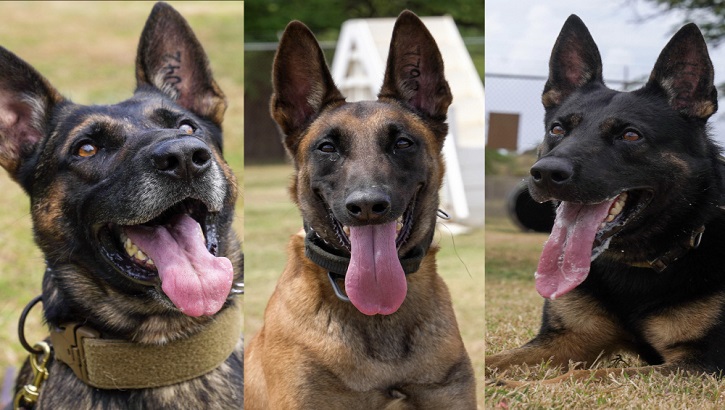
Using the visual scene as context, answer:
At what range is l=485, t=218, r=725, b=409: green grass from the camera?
2637mm

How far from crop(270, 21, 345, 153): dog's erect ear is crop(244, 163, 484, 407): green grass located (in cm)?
29

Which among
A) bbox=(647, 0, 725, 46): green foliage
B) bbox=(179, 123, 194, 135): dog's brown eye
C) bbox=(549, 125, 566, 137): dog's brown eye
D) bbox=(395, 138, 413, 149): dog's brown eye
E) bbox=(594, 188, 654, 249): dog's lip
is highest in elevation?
bbox=(647, 0, 725, 46): green foliage


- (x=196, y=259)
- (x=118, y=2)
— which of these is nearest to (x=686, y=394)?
(x=196, y=259)

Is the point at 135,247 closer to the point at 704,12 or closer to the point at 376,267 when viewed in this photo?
the point at 376,267

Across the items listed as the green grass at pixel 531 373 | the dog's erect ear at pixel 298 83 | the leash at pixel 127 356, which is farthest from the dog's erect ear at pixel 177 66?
the green grass at pixel 531 373

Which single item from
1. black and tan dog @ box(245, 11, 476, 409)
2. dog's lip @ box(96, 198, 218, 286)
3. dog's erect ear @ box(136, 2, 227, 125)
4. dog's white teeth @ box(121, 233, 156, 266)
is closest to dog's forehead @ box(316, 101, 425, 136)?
black and tan dog @ box(245, 11, 476, 409)

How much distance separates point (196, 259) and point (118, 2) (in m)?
2.05

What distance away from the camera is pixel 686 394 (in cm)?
262

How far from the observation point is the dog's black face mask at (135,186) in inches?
101

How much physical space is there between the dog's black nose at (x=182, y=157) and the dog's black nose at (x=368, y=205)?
21.2 inches

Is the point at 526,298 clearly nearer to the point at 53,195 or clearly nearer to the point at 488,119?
the point at 488,119

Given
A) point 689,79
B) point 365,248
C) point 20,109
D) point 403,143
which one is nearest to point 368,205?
point 365,248

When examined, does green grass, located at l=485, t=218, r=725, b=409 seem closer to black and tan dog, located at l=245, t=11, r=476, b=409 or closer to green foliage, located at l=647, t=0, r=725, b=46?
black and tan dog, located at l=245, t=11, r=476, b=409

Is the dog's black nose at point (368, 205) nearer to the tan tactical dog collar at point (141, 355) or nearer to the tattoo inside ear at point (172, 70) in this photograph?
the tan tactical dog collar at point (141, 355)
